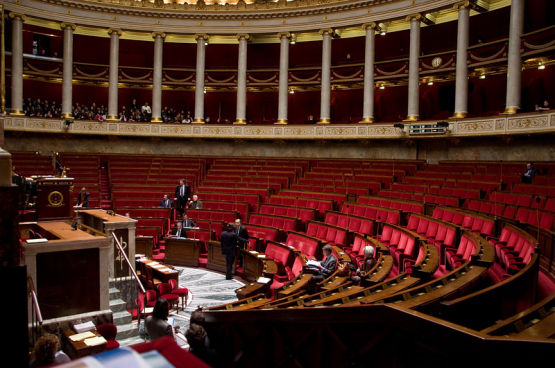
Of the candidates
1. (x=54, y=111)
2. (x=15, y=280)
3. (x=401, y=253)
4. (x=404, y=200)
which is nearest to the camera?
(x=15, y=280)

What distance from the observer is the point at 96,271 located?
551 cm

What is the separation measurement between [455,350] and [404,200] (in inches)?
360

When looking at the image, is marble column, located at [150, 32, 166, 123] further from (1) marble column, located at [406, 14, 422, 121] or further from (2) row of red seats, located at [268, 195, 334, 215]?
(1) marble column, located at [406, 14, 422, 121]

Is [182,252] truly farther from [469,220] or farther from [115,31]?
[115,31]

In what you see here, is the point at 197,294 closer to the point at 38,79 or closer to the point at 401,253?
the point at 401,253

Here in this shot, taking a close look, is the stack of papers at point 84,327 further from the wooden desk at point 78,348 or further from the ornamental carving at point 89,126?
the ornamental carving at point 89,126

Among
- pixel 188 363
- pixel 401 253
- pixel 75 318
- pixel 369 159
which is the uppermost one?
pixel 369 159

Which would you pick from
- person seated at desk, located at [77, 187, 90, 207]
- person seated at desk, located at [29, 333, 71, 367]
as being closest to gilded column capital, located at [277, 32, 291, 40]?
person seated at desk, located at [77, 187, 90, 207]

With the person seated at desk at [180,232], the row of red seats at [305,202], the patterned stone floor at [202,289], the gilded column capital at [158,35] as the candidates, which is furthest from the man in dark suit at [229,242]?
the gilded column capital at [158,35]

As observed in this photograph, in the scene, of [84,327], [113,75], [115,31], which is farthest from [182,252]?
[115,31]

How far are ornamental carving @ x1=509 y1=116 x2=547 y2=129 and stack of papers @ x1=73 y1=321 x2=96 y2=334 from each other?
13535mm

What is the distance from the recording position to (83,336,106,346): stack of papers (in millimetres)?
4707

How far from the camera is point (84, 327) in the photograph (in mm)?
5164

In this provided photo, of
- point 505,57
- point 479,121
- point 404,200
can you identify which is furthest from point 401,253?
point 505,57
